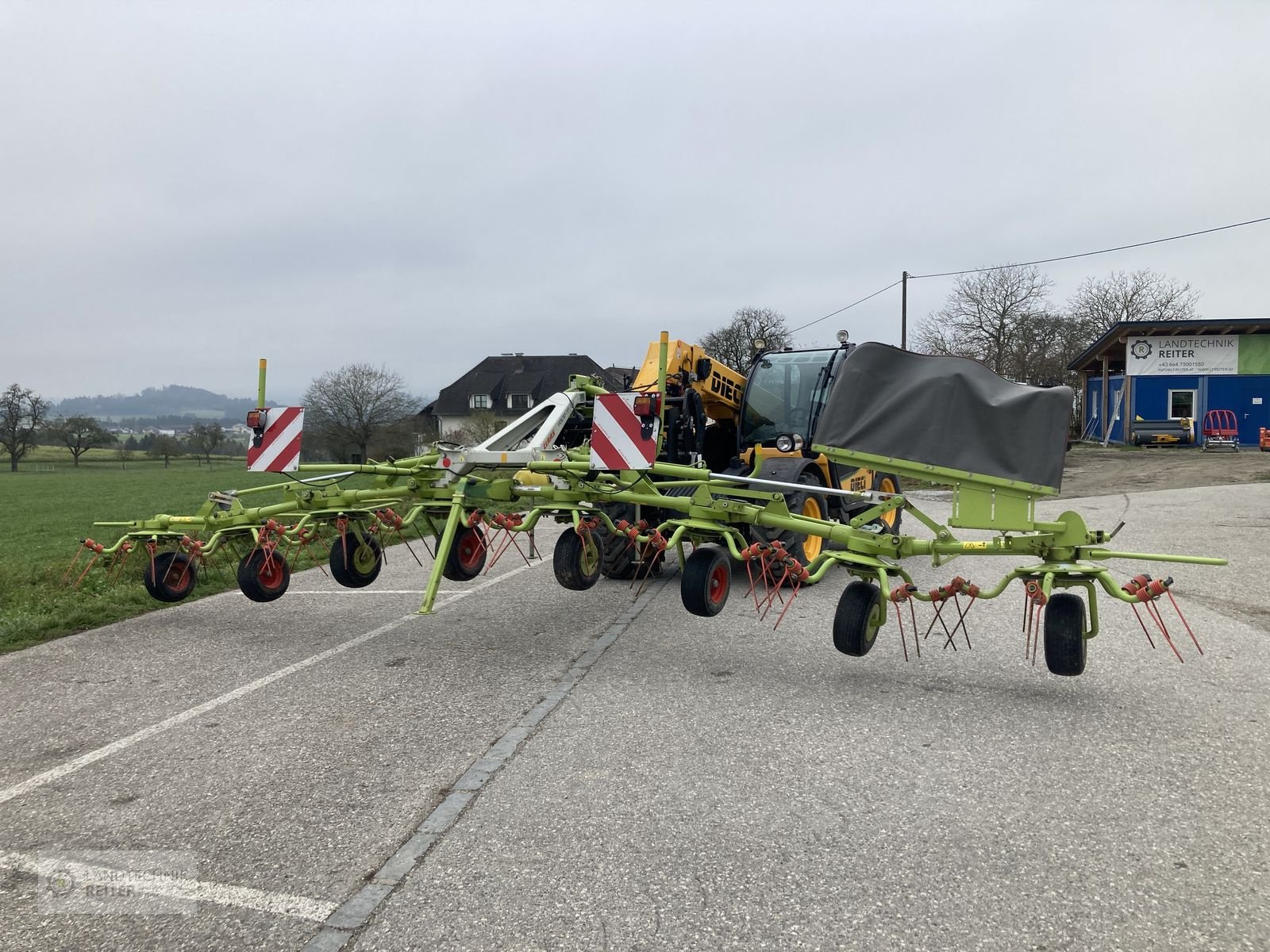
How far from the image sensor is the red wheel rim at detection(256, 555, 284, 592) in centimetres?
680

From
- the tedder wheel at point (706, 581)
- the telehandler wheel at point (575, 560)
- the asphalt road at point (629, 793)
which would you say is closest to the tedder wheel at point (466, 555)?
the asphalt road at point (629, 793)

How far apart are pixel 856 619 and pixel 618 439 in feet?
6.48

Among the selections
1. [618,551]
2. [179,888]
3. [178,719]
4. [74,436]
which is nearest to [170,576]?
[178,719]

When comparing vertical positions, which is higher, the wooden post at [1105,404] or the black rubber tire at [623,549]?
the wooden post at [1105,404]

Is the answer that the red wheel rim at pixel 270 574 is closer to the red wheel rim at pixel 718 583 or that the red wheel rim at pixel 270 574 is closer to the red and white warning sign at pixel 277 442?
the red and white warning sign at pixel 277 442

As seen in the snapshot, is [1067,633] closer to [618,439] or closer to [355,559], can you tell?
[618,439]

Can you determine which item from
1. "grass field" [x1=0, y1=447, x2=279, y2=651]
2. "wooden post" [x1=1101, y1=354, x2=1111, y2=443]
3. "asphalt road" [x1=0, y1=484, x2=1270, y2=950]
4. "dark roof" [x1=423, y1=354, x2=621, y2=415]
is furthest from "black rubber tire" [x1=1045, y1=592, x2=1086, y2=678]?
"dark roof" [x1=423, y1=354, x2=621, y2=415]

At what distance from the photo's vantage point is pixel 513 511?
6.83m

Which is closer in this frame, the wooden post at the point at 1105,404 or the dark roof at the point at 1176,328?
the dark roof at the point at 1176,328

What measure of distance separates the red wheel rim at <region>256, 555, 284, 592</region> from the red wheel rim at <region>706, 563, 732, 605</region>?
3467 mm

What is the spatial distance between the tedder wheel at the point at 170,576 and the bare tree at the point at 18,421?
214ft

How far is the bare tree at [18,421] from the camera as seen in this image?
61469mm

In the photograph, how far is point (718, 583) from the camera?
5.76 meters

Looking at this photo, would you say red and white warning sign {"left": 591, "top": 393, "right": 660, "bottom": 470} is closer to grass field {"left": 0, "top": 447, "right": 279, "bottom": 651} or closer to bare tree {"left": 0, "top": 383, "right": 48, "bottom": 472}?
grass field {"left": 0, "top": 447, "right": 279, "bottom": 651}
